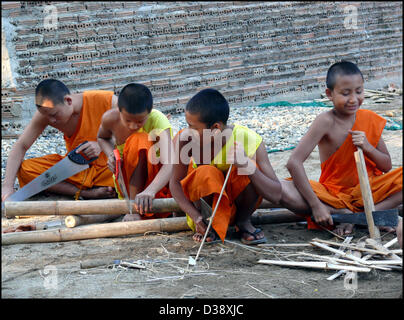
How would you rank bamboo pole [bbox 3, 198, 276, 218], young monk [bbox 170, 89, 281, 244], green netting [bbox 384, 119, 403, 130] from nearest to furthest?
young monk [bbox 170, 89, 281, 244] → bamboo pole [bbox 3, 198, 276, 218] → green netting [bbox 384, 119, 403, 130]

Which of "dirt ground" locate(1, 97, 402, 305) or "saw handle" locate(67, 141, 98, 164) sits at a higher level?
"saw handle" locate(67, 141, 98, 164)

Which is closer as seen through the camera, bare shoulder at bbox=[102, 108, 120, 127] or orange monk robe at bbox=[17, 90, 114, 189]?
bare shoulder at bbox=[102, 108, 120, 127]

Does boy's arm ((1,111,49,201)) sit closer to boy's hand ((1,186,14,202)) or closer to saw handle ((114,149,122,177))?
boy's hand ((1,186,14,202))

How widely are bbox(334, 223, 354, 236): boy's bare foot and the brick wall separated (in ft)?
18.3

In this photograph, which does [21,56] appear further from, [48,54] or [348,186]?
[348,186]

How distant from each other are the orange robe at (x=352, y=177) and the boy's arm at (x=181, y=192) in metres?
0.84

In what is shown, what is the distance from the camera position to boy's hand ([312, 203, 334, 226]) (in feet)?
10.9

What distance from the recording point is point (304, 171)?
3.41 metres

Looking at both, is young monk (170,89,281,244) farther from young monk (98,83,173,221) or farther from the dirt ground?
young monk (98,83,173,221)

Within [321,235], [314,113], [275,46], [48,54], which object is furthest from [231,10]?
[321,235]

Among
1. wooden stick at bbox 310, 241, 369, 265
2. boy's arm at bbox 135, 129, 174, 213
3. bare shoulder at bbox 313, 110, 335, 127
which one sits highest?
bare shoulder at bbox 313, 110, 335, 127

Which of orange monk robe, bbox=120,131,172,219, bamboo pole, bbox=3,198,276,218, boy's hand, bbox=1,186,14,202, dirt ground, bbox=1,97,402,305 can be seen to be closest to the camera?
dirt ground, bbox=1,97,402,305

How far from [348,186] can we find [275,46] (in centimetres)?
689
